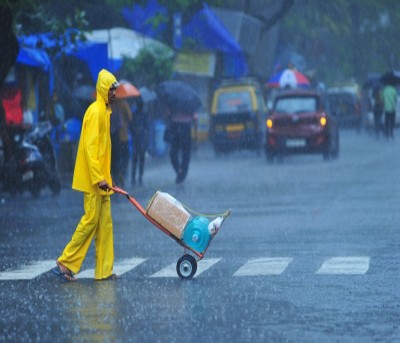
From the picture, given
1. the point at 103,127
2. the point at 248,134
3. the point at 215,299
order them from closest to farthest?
1. the point at 215,299
2. the point at 103,127
3. the point at 248,134

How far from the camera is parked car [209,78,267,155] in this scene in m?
40.8

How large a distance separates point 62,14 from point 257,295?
26166 millimetres

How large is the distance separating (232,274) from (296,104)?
23.3 metres

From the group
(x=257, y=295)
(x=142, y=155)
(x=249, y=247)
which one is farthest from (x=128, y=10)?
(x=257, y=295)

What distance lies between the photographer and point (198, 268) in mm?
13453

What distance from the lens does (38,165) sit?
24109 mm

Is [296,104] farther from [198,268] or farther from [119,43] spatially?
[198,268]

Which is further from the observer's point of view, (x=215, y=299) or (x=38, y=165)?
(x=38, y=165)

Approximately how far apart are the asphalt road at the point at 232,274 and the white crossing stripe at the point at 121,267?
21 millimetres

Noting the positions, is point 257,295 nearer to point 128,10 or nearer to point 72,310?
point 72,310

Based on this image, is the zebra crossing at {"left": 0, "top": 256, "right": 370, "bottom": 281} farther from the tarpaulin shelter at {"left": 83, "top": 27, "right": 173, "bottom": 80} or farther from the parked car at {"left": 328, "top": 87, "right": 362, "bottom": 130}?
the parked car at {"left": 328, "top": 87, "right": 362, "bottom": 130}

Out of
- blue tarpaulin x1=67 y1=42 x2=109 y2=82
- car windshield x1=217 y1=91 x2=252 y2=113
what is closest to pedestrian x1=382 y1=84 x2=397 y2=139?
car windshield x1=217 y1=91 x2=252 y2=113

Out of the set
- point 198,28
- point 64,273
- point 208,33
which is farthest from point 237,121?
point 64,273

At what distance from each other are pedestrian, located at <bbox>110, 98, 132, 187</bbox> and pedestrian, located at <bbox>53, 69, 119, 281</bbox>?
12022 millimetres
